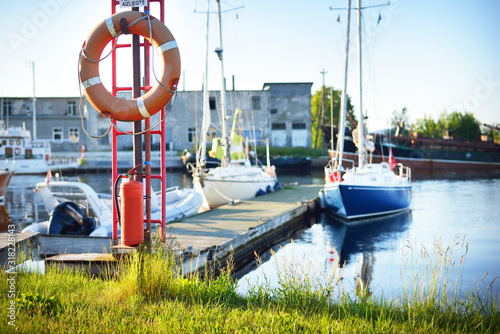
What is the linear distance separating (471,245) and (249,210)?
18.4ft

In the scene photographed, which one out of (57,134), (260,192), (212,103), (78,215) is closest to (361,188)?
(260,192)

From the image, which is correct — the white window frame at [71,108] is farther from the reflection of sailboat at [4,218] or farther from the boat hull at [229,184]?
the boat hull at [229,184]

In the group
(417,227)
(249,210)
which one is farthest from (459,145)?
(249,210)

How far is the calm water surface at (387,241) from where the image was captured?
289 inches

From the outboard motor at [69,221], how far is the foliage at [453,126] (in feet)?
162

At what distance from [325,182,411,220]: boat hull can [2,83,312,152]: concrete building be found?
2397cm

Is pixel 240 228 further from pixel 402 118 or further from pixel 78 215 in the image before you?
pixel 402 118

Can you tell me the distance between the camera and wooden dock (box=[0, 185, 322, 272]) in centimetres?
652

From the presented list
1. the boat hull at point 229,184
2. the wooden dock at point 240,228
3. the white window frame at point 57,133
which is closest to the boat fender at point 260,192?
the boat hull at point 229,184

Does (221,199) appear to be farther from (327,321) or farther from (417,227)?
(327,321)

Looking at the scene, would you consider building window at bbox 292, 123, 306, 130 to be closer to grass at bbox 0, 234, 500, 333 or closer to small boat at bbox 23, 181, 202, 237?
small boat at bbox 23, 181, 202, 237

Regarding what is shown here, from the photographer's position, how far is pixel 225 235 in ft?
28.1

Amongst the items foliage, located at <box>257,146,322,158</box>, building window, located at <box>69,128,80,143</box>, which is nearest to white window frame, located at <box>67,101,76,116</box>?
building window, located at <box>69,128,80,143</box>

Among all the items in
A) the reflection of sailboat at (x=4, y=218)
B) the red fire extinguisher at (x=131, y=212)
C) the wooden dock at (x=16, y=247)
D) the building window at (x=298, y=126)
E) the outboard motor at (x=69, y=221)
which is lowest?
the reflection of sailboat at (x=4, y=218)
